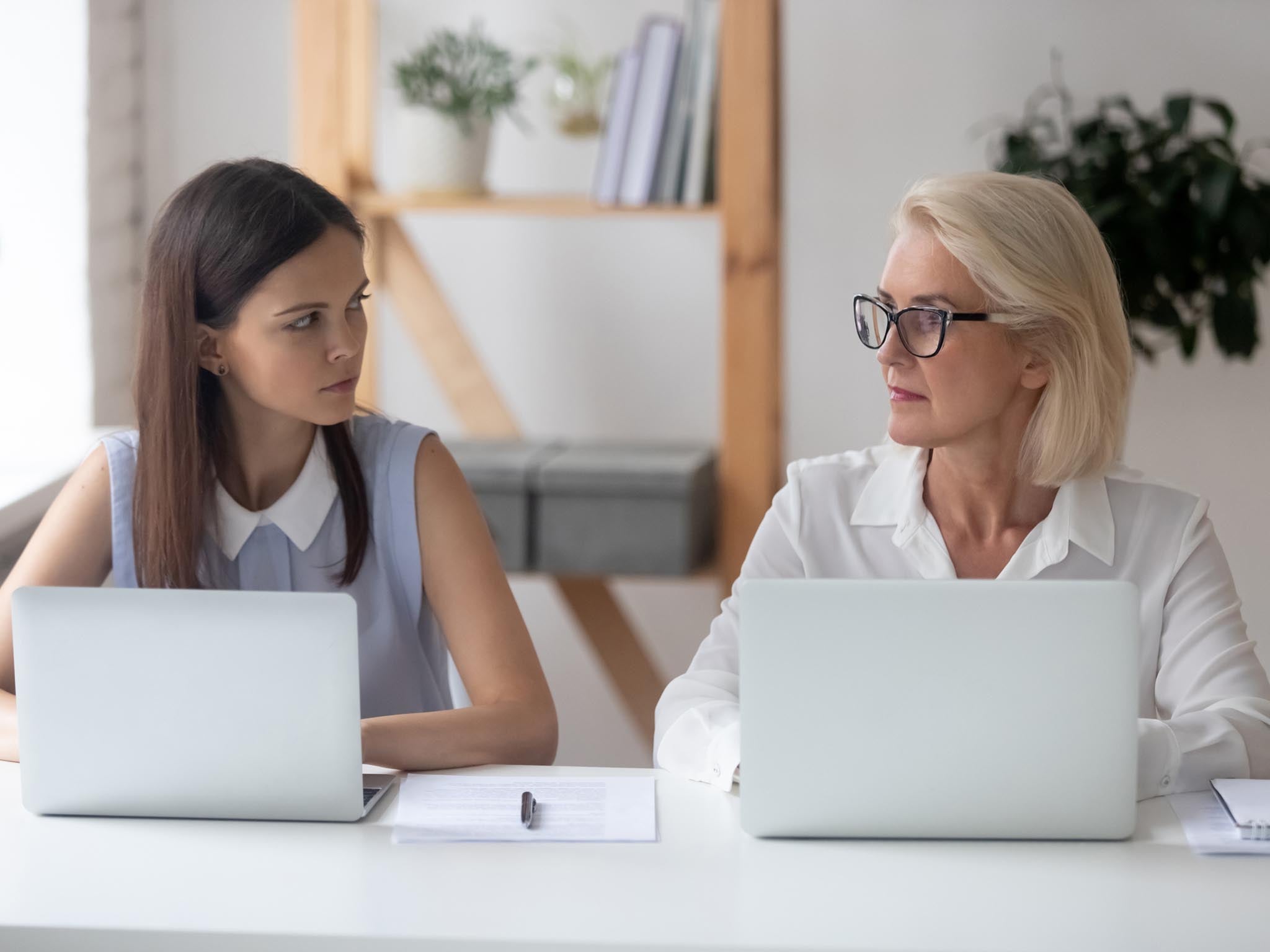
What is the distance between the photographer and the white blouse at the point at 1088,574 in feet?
4.54

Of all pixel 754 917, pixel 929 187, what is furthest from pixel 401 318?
pixel 754 917

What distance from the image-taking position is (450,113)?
9.79ft

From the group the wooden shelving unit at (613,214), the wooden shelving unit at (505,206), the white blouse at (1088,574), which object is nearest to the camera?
the white blouse at (1088,574)

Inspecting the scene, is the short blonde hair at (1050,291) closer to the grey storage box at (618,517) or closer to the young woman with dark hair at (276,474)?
the young woman with dark hair at (276,474)

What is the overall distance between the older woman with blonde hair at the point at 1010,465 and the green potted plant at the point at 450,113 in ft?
4.81

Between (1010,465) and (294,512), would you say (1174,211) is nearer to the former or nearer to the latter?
(1010,465)

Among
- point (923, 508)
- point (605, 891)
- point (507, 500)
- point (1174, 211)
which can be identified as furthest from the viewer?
point (507, 500)

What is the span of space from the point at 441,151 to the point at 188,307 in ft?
4.54

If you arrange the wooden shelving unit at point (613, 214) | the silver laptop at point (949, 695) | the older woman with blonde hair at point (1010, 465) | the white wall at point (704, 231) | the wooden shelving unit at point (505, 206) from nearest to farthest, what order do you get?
the silver laptop at point (949, 695), the older woman with blonde hair at point (1010, 465), the wooden shelving unit at point (613, 214), the wooden shelving unit at point (505, 206), the white wall at point (704, 231)

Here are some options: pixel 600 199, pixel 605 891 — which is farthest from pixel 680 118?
pixel 605 891

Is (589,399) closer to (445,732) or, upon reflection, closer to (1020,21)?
(1020,21)

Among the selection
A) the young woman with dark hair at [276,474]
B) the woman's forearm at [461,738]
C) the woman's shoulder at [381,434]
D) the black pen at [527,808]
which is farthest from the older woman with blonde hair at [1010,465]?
the woman's shoulder at [381,434]

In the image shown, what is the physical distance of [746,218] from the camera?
2842 millimetres

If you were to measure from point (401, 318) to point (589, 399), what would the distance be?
50 cm
